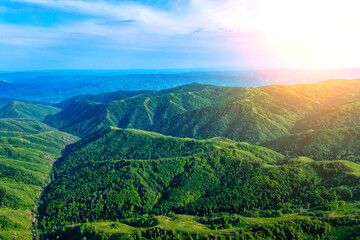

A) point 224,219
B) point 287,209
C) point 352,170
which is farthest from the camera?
point 352,170

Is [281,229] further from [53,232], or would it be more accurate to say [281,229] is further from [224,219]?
[53,232]

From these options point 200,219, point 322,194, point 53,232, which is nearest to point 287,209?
point 322,194

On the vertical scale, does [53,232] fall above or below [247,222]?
below

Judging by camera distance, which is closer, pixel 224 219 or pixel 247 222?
pixel 247 222

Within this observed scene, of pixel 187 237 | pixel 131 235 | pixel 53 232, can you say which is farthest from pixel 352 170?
pixel 53 232

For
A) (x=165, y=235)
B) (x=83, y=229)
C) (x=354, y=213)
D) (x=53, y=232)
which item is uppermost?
(x=354, y=213)

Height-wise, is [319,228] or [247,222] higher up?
[319,228]

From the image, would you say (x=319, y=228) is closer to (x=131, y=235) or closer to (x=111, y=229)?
(x=131, y=235)

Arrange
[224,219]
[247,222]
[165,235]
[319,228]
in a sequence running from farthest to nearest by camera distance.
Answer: [224,219] → [247,222] → [165,235] → [319,228]

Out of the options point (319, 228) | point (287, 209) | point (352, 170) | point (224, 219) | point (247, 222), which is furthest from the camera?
point (352, 170)
